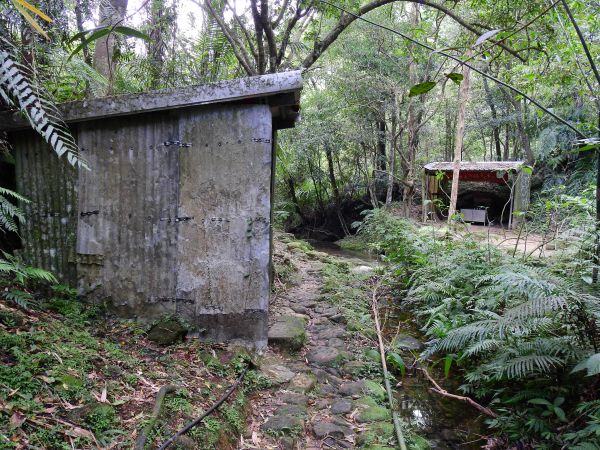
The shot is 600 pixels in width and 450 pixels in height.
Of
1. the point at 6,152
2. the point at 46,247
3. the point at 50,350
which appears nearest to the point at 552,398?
the point at 50,350

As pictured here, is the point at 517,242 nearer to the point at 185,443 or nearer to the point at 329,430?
the point at 329,430

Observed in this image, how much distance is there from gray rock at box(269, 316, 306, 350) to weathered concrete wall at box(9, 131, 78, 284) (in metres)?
2.65

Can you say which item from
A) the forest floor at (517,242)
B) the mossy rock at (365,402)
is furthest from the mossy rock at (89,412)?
the forest floor at (517,242)

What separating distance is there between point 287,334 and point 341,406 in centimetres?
131

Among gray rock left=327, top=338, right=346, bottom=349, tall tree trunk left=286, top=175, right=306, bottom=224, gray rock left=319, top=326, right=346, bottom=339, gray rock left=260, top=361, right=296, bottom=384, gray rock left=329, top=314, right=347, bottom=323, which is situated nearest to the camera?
gray rock left=260, top=361, right=296, bottom=384

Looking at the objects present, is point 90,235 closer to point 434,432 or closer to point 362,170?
point 434,432

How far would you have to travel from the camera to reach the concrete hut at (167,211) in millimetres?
4914

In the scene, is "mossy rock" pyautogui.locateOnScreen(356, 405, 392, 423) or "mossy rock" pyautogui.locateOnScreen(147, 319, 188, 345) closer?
"mossy rock" pyautogui.locateOnScreen(356, 405, 392, 423)

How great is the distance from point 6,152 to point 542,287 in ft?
20.1

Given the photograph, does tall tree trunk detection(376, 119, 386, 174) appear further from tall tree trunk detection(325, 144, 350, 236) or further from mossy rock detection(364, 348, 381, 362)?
mossy rock detection(364, 348, 381, 362)

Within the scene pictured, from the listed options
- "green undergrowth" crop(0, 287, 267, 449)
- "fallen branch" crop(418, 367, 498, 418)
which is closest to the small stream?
"fallen branch" crop(418, 367, 498, 418)

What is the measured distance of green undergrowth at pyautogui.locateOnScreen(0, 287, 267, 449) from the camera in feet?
8.74

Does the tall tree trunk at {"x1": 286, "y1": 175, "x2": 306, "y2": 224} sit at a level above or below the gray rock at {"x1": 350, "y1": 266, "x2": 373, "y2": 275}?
above

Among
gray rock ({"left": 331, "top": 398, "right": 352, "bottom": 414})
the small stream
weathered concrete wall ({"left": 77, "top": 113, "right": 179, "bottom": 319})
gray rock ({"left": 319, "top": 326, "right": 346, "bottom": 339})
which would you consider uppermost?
weathered concrete wall ({"left": 77, "top": 113, "right": 179, "bottom": 319})
